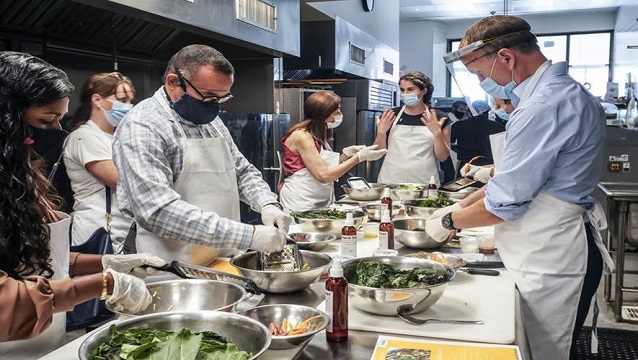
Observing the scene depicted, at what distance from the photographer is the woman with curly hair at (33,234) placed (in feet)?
4.37

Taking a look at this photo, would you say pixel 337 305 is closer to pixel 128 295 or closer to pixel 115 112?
pixel 128 295

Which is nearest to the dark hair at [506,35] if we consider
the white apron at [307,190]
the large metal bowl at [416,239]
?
the large metal bowl at [416,239]

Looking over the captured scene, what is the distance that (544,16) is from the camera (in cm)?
1180

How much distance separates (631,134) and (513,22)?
4438 mm

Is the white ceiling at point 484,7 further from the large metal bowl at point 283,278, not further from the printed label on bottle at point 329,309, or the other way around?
the printed label on bottle at point 329,309

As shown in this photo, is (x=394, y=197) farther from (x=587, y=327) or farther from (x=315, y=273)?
(x=315, y=273)

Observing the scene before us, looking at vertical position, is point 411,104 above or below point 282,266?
above

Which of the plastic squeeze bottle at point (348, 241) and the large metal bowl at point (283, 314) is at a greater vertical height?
the plastic squeeze bottle at point (348, 241)

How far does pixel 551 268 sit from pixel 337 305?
977 millimetres

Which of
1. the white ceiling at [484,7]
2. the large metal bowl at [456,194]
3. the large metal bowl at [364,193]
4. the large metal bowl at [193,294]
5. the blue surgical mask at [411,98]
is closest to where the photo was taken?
the large metal bowl at [193,294]

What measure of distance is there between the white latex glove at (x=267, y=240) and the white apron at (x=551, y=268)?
0.89m

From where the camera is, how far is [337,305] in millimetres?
1507

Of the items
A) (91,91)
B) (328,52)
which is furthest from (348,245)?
Answer: (328,52)

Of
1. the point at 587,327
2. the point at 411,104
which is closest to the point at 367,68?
the point at 411,104
